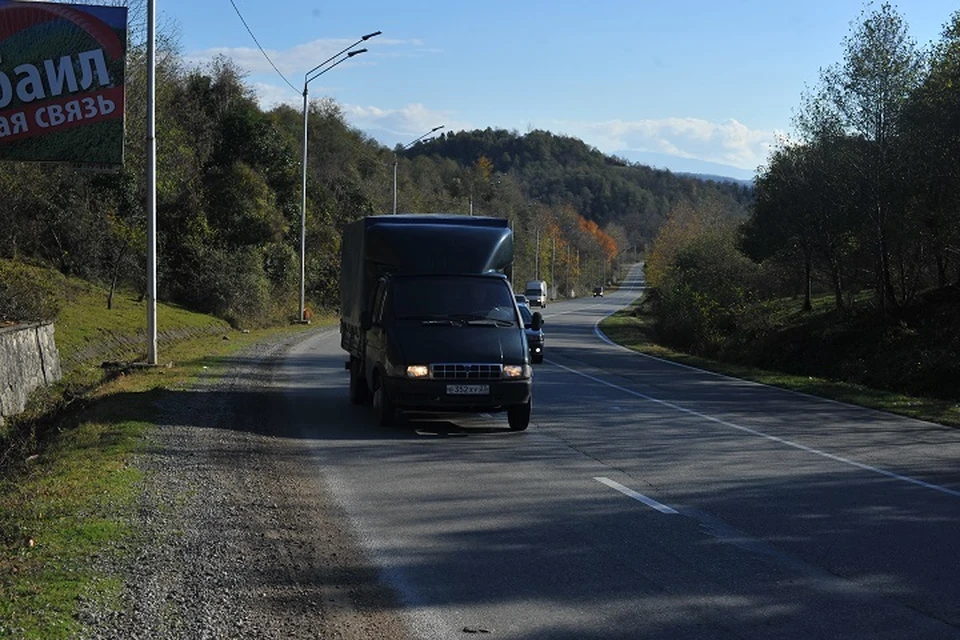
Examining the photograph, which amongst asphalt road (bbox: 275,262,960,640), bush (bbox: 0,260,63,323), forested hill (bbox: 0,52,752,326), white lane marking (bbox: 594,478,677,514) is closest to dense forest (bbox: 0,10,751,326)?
forested hill (bbox: 0,52,752,326)

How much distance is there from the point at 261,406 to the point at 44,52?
34.0 ft

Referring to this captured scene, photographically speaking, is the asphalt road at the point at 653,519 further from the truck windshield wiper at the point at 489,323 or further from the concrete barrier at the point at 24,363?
the concrete barrier at the point at 24,363

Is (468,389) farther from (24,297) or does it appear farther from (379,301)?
(24,297)

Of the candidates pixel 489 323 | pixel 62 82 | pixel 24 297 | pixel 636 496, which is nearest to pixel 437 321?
pixel 489 323

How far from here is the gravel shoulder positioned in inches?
256

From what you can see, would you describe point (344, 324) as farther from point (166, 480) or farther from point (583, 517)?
point (583, 517)

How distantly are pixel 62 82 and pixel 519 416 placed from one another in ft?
45.6

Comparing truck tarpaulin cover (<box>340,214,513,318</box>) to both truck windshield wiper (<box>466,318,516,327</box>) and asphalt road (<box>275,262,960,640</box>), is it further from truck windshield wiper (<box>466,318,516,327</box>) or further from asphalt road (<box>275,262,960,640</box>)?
asphalt road (<box>275,262,960,640</box>)

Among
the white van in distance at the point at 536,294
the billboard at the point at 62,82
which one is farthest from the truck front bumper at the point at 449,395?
the white van in distance at the point at 536,294

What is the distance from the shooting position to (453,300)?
15430 mm

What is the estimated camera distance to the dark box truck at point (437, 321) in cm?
1440

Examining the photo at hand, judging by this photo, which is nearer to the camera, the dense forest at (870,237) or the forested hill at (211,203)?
the dense forest at (870,237)

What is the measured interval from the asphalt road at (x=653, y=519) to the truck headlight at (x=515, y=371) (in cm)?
84

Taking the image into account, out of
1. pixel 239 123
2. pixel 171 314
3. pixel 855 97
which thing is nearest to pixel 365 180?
pixel 239 123
